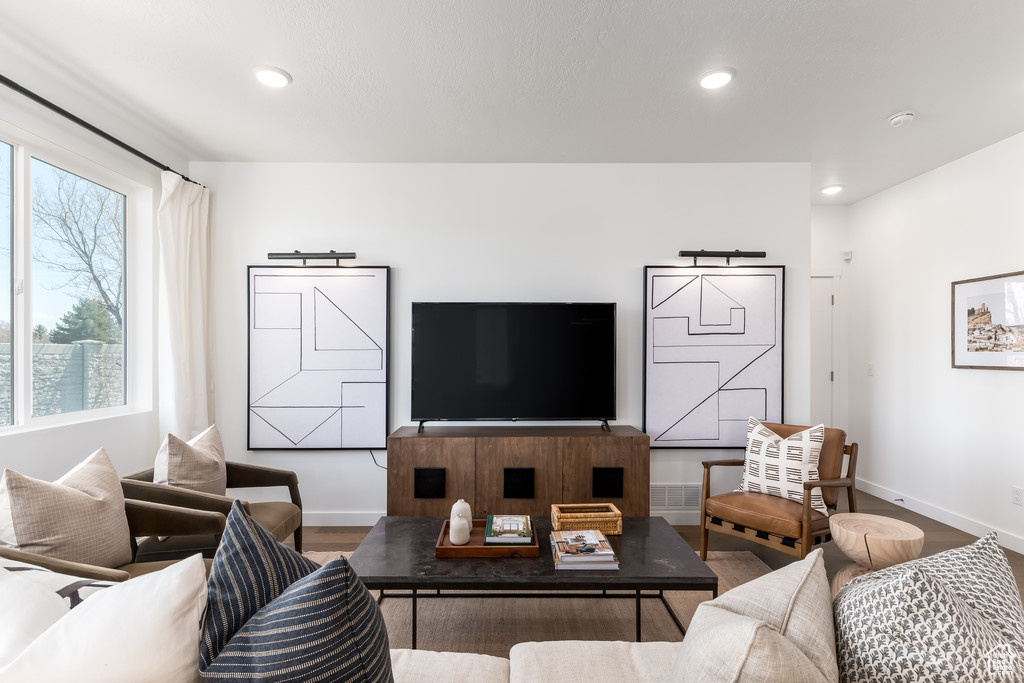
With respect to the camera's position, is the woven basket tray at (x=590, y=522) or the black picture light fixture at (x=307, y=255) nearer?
the woven basket tray at (x=590, y=522)

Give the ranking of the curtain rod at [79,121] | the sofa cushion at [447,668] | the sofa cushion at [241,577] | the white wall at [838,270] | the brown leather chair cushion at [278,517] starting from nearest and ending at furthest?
the sofa cushion at [241,577]
the sofa cushion at [447,668]
the curtain rod at [79,121]
the brown leather chair cushion at [278,517]
the white wall at [838,270]

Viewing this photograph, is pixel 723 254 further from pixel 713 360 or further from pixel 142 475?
pixel 142 475

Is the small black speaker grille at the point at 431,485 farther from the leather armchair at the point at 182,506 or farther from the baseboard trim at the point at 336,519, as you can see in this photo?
the leather armchair at the point at 182,506

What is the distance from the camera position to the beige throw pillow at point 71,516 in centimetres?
159

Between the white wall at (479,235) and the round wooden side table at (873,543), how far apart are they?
5.35 feet

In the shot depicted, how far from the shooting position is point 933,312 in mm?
3914

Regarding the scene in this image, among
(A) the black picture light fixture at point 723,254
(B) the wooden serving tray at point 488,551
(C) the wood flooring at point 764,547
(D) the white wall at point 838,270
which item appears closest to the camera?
(B) the wooden serving tray at point 488,551

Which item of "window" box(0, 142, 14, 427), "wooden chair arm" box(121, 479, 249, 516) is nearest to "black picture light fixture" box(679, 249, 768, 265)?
"wooden chair arm" box(121, 479, 249, 516)

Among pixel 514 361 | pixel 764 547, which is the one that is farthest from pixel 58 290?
pixel 764 547

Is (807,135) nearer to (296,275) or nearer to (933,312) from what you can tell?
(933,312)

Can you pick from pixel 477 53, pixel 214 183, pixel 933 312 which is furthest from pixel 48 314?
pixel 933 312

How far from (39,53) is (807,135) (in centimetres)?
397

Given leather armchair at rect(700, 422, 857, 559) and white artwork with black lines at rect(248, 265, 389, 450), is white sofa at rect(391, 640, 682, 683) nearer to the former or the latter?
leather armchair at rect(700, 422, 857, 559)

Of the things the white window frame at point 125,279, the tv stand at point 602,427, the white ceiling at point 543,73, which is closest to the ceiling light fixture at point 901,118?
the white ceiling at point 543,73
